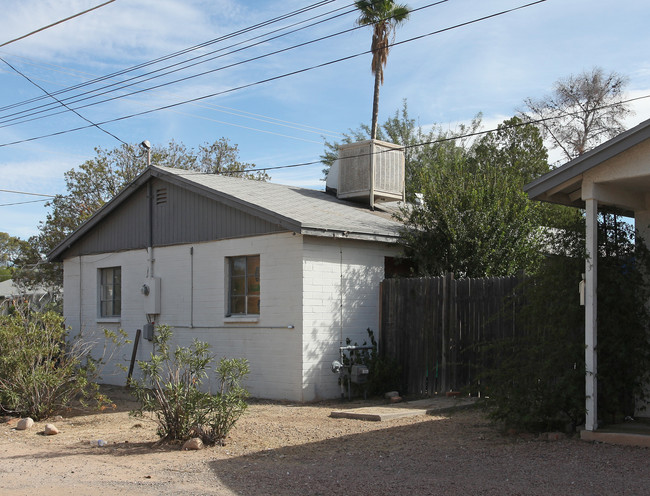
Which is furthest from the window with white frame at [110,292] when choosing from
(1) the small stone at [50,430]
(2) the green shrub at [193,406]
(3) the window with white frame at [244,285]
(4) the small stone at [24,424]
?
(2) the green shrub at [193,406]

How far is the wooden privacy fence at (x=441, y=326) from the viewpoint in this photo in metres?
11.6

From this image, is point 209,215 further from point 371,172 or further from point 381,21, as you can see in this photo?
point 381,21

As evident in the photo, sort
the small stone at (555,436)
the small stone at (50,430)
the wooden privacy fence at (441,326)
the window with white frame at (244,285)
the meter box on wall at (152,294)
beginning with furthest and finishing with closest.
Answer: the meter box on wall at (152,294) → the window with white frame at (244,285) → the wooden privacy fence at (441,326) → the small stone at (50,430) → the small stone at (555,436)

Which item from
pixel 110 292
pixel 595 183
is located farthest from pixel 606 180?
pixel 110 292

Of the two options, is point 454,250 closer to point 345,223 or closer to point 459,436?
point 345,223

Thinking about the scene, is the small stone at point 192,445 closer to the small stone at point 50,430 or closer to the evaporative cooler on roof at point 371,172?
the small stone at point 50,430

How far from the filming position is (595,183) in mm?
7914

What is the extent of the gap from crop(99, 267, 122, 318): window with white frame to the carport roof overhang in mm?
11399

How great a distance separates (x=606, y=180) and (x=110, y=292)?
12.7 metres

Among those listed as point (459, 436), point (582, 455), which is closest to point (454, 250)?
point (459, 436)

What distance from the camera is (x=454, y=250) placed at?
1345cm

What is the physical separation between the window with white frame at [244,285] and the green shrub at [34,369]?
3242mm

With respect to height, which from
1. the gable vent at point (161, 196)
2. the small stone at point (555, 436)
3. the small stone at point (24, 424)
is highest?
the gable vent at point (161, 196)

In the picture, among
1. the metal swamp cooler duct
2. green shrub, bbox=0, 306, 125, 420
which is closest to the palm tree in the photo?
the metal swamp cooler duct
